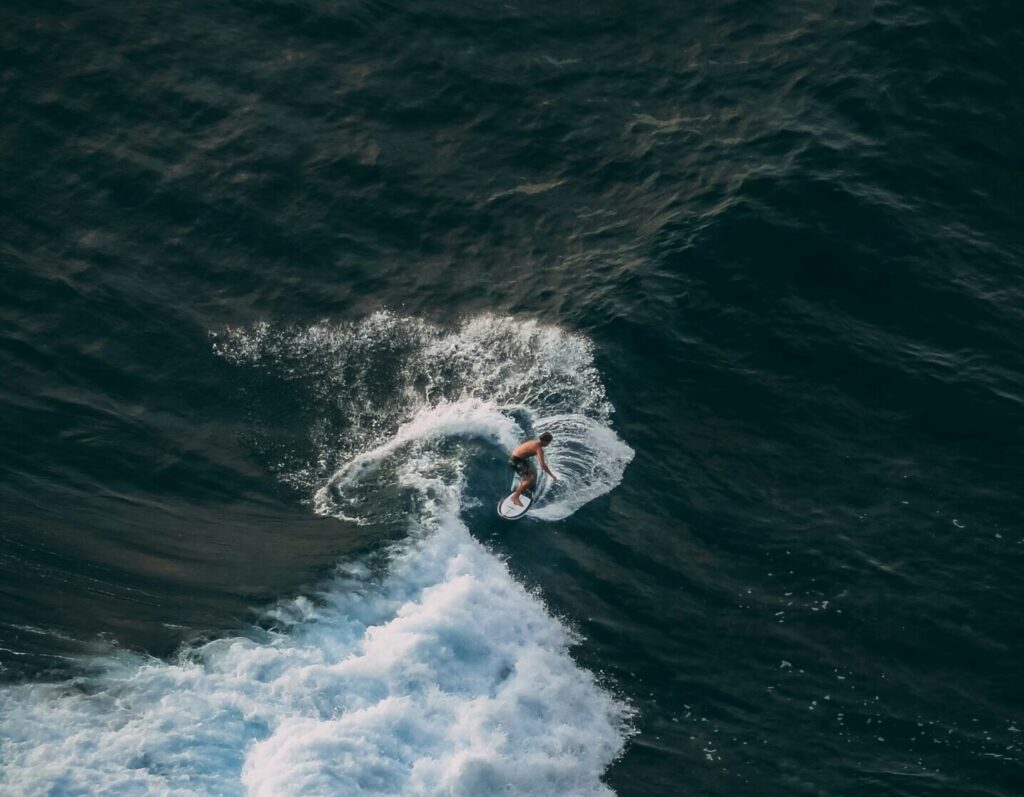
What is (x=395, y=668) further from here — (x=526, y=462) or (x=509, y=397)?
(x=509, y=397)

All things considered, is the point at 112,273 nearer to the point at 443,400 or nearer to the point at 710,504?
the point at 443,400

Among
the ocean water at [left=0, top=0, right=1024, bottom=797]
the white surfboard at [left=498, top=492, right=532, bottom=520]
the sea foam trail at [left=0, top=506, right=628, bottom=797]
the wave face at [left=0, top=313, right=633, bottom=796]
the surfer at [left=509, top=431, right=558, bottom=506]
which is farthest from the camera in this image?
the white surfboard at [left=498, top=492, right=532, bottom=520]

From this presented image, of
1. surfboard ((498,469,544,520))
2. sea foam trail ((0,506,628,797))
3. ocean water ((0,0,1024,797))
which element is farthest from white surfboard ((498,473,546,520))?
sea foam trail ((0,506,628,797))

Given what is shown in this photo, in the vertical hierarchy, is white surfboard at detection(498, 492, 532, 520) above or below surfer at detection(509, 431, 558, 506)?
below

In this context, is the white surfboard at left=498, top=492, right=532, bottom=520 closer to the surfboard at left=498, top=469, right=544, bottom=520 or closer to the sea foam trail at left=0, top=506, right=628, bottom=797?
the surfboard at left=498, top=469, right=544, bottom=520

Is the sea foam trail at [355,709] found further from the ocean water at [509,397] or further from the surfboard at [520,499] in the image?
the surfboard at [520,499]

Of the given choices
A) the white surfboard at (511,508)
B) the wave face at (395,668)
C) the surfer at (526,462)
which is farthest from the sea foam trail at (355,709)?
the surfer at (526,462)

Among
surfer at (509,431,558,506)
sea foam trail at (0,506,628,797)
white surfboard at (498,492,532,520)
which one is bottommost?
sea foam trail at (0,506,628,797)
